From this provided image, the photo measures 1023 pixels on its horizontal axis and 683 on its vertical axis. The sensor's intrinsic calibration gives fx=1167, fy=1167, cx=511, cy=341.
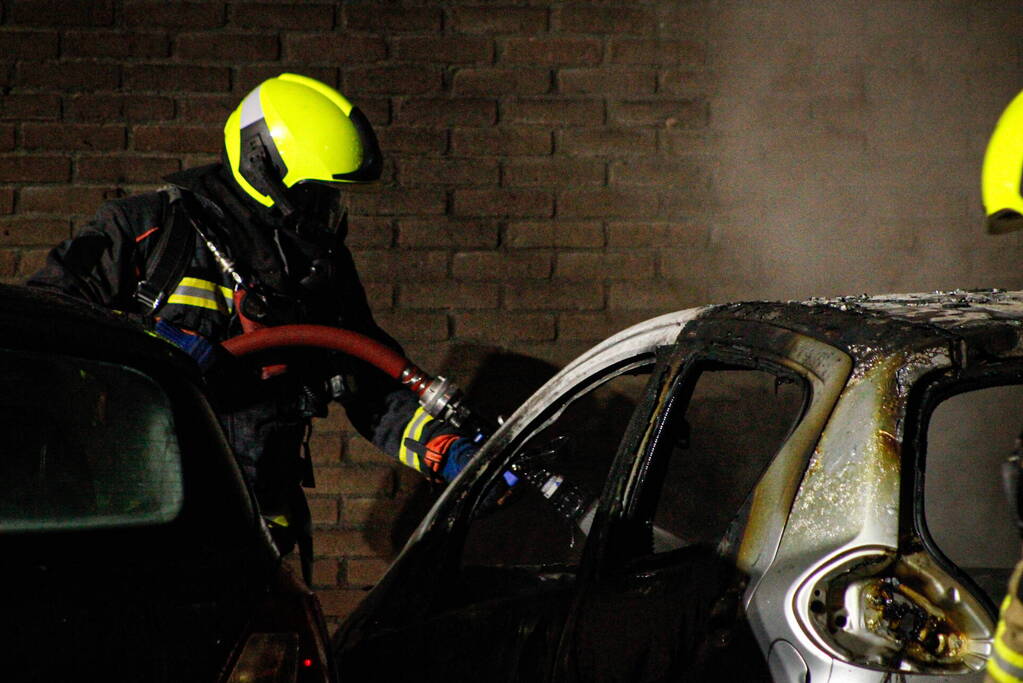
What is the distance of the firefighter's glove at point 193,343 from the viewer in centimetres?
318

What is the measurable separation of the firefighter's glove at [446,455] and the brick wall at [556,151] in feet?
4.94

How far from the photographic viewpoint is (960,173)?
16.6 feet

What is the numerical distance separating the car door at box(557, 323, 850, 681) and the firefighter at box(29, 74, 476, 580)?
1.24 m

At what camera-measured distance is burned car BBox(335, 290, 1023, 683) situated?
1426mm

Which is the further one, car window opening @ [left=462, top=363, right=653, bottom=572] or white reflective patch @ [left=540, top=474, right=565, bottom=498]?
white reflective patch @ [left=540, top=474, right=565, bottom=498]

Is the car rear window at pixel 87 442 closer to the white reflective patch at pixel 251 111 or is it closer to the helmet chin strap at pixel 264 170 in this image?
the helmet chin strap at pixel 264 170

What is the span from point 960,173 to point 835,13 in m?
0.88

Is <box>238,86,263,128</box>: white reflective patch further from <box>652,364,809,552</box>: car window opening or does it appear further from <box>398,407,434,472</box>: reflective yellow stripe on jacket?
<box>652,364,809,552</box>: car window opening

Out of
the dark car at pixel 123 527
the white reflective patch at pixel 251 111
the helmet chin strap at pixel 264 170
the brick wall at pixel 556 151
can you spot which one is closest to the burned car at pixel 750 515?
the dark car at pixel 123 527

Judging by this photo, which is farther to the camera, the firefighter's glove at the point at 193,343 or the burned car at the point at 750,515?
the firefighter's glove at the point at 193,343

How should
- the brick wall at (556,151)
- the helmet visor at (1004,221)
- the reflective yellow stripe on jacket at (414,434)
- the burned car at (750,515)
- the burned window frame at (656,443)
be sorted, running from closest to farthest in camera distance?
the burned car at (750,515)
the burned window frame at (656,443)
the helmet visor at (1004,221)
the reflective yellow stripe on jacket at (414,434)
the brick wall at (556,151)

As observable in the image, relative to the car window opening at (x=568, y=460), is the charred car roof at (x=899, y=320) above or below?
above

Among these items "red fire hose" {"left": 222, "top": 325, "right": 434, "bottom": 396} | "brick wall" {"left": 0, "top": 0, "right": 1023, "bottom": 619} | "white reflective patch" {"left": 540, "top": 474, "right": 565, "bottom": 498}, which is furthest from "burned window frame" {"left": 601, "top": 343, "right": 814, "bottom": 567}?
"brick wall" {"left": 0, "top": 0, "right": 1023, "bottom": 619}

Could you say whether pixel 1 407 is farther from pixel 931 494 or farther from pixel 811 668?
pixel 931 494
